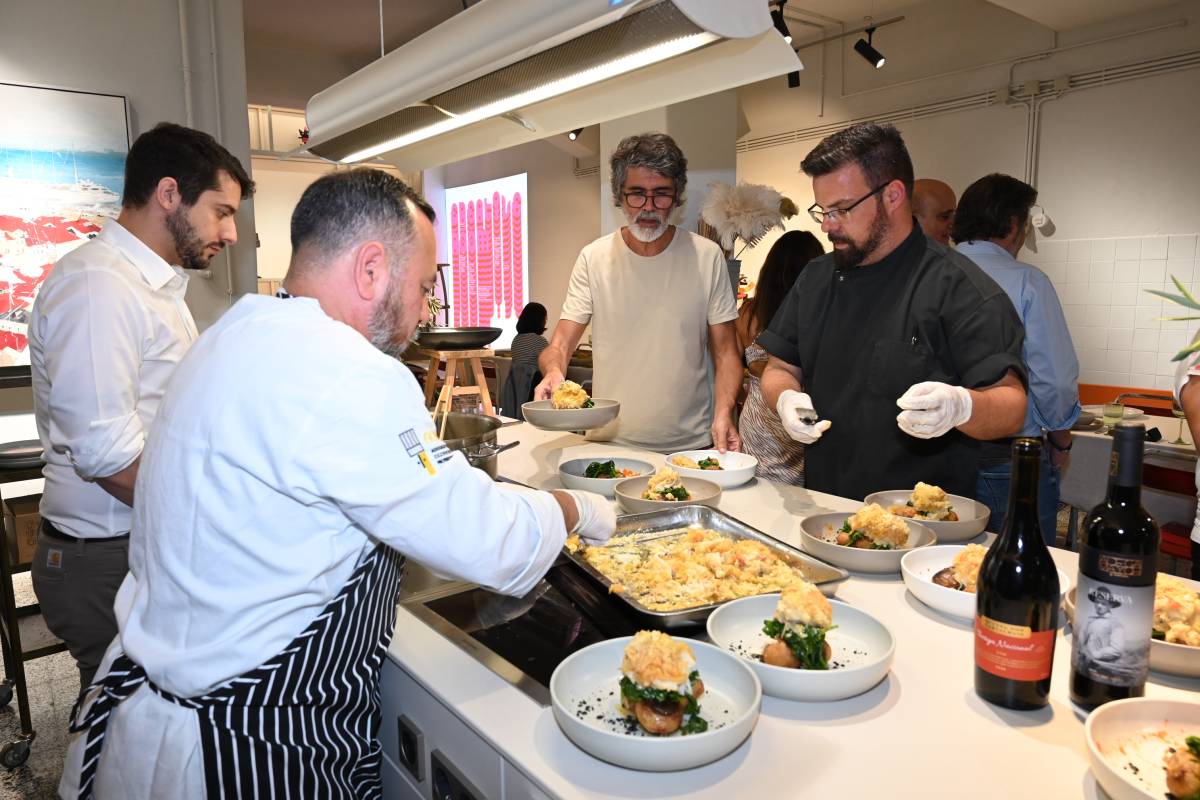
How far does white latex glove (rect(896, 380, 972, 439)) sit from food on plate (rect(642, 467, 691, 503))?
57 cm

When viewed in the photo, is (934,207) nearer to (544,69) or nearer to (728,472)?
(728,472)

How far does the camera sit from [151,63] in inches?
159

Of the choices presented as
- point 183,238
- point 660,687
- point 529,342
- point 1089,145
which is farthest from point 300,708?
point 1089,145

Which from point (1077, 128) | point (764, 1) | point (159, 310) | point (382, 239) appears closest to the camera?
point (382, 239)

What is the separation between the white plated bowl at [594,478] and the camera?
2.17 m

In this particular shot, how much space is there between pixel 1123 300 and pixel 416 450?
19.7 ft

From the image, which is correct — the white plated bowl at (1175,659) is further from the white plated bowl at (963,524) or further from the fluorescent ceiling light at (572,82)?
the fluorescent ceiling light at (572,82)

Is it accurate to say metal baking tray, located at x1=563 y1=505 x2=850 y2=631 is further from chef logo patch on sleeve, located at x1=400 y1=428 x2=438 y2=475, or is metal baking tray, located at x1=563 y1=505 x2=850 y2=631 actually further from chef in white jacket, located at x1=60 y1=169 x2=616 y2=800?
chef logo patch on sleeve, located at x1=400 y1=428 x2=438 y2=475

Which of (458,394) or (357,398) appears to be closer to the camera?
(357,398)

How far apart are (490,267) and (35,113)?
732 centimetres

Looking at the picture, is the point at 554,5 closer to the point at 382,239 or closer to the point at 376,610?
the point at 382,239

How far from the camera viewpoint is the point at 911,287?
220cm

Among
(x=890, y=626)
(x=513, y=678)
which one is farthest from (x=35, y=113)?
(x=890, y=626)

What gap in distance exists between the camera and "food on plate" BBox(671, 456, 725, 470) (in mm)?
2369
